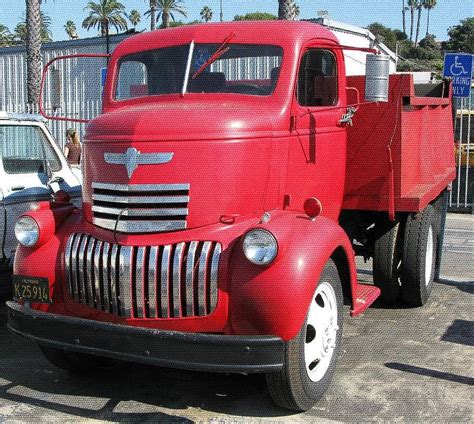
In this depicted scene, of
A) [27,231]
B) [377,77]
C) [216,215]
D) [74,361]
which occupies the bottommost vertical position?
[74,361]

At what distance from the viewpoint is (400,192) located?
5957 mm

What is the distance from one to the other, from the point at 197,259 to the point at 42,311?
1.10 meters


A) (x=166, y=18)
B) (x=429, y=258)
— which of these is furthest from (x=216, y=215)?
(x=166, y=18)

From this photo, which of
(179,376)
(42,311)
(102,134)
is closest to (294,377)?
(179,376)

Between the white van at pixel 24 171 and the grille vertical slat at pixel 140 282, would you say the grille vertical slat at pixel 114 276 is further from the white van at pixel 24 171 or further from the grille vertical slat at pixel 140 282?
the white van at pixel 24 171

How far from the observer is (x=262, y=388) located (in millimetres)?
4867

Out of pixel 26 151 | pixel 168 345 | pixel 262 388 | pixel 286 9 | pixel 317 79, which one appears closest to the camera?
pixel 168 345

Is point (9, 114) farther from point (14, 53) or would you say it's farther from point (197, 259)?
point (14, 53)

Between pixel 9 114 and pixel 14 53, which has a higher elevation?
pixel 14 53

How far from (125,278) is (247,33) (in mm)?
2309

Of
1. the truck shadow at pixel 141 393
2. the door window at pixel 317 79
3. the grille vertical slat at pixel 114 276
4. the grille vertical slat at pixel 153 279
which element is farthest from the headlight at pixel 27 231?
the door window at pixel 317 79

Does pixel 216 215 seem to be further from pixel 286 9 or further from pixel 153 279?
pixel 286 9

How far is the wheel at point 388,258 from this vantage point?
253 inches

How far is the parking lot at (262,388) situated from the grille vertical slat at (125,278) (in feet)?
2.32
